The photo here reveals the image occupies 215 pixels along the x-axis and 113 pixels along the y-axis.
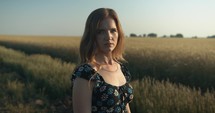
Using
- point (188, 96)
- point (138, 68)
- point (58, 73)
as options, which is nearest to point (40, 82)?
point (58, 73)

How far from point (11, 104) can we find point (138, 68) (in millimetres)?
A: 5023

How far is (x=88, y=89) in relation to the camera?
6.47 ft

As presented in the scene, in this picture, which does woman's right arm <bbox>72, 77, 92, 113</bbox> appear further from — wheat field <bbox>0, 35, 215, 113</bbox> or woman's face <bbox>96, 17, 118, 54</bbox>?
wheat field <bbox>0, 35, 215, 113</bbox>

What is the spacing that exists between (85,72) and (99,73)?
0.12 m

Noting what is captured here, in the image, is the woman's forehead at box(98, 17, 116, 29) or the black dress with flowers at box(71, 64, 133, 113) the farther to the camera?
the woman's forehead at box(98, 17, 116, 29)

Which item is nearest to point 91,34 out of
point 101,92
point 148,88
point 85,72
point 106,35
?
point 106,35

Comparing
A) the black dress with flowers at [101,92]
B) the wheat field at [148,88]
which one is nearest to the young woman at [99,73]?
the black dress with flowers at [101,92]

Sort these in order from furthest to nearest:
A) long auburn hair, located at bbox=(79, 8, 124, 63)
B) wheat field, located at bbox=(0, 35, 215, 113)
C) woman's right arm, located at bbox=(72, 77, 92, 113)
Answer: wheat field, located at bbox=(0, 35, 215, 113)
long auburn hair, located at bbox=(79, 8, 124, 63)
woman's right arm, located at bbox=(72, 77, 92, 113)

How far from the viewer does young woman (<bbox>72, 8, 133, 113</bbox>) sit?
6.49ft

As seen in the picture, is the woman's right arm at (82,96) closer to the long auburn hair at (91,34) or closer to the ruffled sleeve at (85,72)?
the ruffled sleeve at (85,72)

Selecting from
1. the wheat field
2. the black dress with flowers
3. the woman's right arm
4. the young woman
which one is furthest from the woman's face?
the wheat field

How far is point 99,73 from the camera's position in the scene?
210 cm

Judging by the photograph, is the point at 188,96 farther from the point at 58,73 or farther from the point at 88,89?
the point at 58,73

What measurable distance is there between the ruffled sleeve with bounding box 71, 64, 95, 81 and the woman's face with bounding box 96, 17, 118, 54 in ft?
0.57
